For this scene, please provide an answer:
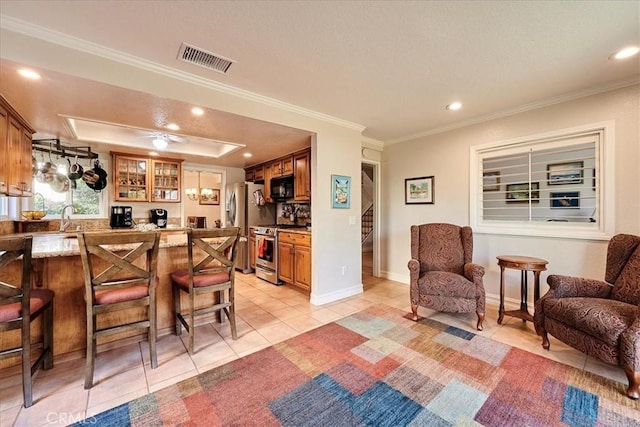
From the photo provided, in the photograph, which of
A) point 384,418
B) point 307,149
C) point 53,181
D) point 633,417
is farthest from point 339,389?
point 53,181

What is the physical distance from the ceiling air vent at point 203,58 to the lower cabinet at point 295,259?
94.2 inches

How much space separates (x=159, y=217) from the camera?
497 centimetres

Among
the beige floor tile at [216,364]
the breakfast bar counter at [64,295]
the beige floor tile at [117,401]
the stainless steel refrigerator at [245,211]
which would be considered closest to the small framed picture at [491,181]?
the beige floor tile at [216,364]

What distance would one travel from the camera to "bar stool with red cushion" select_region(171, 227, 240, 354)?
231 centimetres

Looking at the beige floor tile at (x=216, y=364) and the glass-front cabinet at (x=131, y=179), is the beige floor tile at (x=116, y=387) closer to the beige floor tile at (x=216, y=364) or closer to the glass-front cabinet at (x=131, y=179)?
the beige floor tile at (x=216, y=364)

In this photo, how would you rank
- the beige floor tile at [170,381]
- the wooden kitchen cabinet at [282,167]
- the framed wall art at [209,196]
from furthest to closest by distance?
the framed wall art at [209,196], the wooden kitchen cabinet at [282,167], the beige floor tile at [170,381]

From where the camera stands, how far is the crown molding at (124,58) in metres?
1.81

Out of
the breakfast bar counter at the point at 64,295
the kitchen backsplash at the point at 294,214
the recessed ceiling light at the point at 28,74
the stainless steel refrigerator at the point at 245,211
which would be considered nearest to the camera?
the recessed ceiling light at the point at 28,74

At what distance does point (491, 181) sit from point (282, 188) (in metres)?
3.39

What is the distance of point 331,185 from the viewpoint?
12.1 ft

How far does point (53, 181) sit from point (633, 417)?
6181 millimetres

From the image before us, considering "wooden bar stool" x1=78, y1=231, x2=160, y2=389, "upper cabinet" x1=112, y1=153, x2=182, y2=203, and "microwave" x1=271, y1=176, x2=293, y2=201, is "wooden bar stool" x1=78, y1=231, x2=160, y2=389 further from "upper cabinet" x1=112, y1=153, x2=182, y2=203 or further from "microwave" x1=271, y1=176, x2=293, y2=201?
"upper cabinet" x1=112, y1=153, x2=182, y2=203

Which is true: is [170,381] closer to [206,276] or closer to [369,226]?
[206,276]

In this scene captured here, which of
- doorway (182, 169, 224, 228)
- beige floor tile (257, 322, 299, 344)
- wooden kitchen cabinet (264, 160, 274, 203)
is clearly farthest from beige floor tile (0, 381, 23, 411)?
doorway (182, 169, 224, 228)
